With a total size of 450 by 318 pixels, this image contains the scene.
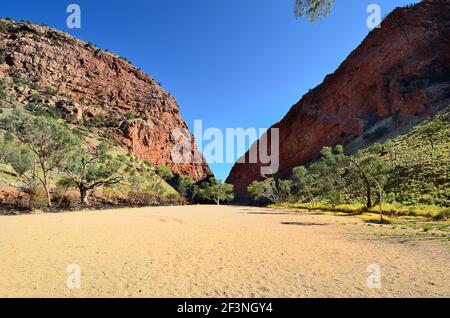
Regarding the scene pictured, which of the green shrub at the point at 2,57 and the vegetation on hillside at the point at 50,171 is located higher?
the green shrub at the point at 2,57

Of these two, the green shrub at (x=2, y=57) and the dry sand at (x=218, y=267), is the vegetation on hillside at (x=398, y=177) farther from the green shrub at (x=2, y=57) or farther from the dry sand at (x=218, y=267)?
the green shrub at (x=2, y=57)

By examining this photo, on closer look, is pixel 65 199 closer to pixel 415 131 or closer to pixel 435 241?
pixel 435 241

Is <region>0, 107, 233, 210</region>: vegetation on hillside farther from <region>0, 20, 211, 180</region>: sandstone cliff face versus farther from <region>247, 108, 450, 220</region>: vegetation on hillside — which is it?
<region>247, 108, 450, 220</region>: vegetation on hillside

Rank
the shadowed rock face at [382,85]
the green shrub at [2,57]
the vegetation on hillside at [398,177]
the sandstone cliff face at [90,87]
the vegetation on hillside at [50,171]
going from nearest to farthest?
the vegetation on hillside at [398,177] < the vegetation on hillside at [50,171] < the shadowed rock face at [382,85] < the green shrub at [2,57] < the sandstone cliff face at [90,87]

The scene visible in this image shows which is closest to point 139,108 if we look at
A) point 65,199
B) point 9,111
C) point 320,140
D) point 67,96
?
point 67,96

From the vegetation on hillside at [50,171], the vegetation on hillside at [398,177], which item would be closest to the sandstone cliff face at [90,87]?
the vegetation on hillside at [50,171]

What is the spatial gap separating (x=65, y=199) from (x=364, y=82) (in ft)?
282

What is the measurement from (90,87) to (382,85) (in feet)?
290

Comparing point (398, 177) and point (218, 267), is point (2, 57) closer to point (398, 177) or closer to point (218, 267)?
point (398, 177)

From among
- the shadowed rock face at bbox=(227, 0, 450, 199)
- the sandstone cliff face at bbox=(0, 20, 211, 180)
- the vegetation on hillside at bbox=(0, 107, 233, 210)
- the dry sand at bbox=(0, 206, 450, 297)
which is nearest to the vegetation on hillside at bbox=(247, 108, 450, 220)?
the dry sand at bbox=(0, 206, 450, 297)

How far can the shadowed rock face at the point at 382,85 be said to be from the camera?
73188 millimetres

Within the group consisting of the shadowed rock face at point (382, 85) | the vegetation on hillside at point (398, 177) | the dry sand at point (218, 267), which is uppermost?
the shadowed rock face at point (382, 85)

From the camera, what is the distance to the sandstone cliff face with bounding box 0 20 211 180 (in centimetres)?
7762

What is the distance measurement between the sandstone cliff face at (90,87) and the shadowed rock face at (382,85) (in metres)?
45.9
